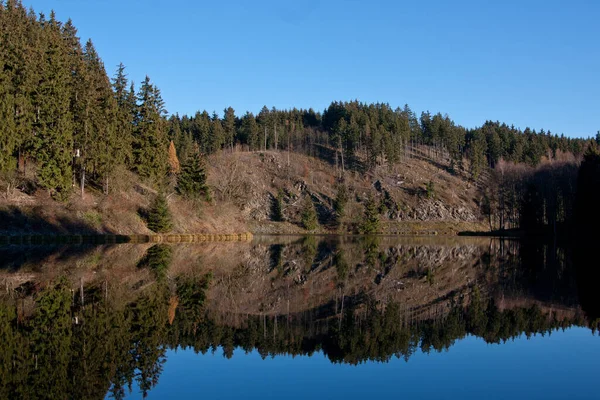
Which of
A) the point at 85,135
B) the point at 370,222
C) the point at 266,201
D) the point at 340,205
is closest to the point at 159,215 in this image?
the point at 85,135

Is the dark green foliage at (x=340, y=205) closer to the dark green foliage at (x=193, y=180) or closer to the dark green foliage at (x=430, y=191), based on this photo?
the dark green foliage at (x=430, y=191)

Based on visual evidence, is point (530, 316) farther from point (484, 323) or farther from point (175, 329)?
point (175, 329)

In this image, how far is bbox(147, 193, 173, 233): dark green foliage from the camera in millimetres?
52062

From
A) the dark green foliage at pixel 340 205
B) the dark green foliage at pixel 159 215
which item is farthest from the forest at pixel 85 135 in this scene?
the dark green foliage at pixel 340 205

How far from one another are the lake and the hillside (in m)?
24.2

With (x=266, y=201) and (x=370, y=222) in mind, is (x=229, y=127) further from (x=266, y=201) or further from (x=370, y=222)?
(x=370, y=222)

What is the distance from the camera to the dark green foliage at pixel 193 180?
62.2 metres

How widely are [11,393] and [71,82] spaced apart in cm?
5222

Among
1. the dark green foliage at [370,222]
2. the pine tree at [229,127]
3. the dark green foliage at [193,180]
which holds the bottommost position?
the dark green foliage at [370,222]

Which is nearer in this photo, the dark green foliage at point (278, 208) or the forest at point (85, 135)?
the forest at point (85, 135)

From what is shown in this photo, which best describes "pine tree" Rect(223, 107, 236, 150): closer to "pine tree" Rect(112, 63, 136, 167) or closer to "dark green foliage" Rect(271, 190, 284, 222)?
"dark green foliage" Rect(271, 190, 284, 222)

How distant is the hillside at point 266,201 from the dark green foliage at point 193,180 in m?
1.20

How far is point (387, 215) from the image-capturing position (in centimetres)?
11212

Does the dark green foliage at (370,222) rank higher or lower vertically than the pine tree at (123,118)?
lower
